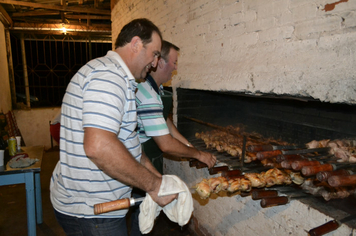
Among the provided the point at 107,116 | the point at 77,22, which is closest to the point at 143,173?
the point at 107,116

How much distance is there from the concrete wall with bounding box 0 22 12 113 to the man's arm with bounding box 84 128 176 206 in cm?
673

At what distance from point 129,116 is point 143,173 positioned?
481 mm

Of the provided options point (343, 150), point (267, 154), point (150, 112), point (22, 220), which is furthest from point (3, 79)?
point (343, 150)

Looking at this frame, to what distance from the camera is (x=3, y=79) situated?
23.8 feet

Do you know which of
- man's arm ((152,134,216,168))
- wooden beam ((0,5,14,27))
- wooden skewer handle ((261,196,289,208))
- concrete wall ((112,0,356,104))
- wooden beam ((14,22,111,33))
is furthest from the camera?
wooden beam ((14,22,111,33))

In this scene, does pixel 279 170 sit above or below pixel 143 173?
below

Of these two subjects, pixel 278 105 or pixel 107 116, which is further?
pixel 278 105

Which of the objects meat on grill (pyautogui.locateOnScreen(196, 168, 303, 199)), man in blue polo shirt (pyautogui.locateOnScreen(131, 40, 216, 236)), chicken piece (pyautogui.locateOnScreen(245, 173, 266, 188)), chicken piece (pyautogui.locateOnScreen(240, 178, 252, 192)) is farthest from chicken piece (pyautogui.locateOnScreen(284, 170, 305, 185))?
man in blue polo shirt (pyautogui.locateOnScreen(131, 40, 216, 236))

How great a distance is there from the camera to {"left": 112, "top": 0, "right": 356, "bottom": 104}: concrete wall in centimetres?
172

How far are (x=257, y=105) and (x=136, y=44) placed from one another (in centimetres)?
275

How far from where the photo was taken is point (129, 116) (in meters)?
1.86

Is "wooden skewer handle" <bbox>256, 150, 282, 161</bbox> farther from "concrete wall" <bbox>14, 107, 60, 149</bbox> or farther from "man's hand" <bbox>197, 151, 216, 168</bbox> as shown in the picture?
"concrete wall" <bbox>14, 107, 60, 149</bbox>

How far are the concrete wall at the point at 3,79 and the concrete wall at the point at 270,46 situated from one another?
601 centimetres

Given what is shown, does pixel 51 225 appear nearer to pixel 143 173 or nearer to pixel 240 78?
pixel 143 173
